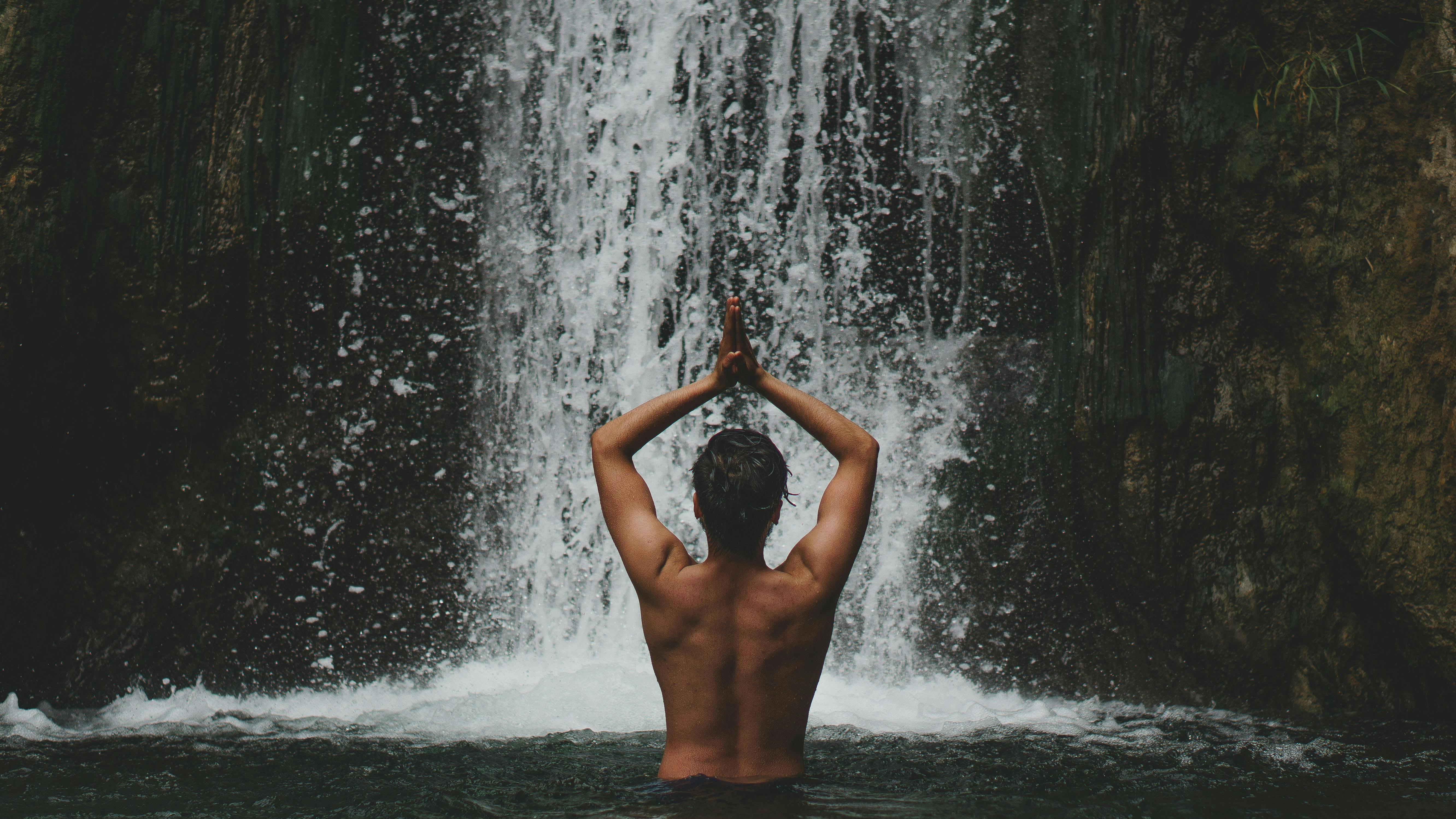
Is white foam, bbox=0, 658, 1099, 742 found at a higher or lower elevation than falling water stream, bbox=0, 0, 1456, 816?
lower

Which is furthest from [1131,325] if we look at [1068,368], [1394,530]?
[1394,530]

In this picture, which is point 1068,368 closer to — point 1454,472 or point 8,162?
point 1454,472

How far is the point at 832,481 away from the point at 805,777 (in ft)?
3.11

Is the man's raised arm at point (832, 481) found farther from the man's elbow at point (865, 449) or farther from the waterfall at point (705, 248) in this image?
the waterfall at point (705, 248)

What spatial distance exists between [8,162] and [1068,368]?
17.3ft

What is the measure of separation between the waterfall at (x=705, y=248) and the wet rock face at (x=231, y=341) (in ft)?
1.02

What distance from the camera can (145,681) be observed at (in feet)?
19.6

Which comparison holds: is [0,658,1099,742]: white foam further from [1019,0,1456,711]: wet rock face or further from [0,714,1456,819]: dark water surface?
[1019,0,1456,711]: wet rock face

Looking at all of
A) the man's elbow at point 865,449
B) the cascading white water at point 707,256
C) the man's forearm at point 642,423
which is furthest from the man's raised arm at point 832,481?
the cascading white water at point 707,256

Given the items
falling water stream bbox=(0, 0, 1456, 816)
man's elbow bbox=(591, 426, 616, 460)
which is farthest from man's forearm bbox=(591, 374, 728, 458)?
falling water stream bbox=(0, 0, 1456, 816)

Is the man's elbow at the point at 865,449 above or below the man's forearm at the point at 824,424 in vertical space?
below

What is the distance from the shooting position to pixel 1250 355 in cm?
578

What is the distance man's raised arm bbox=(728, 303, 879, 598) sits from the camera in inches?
115

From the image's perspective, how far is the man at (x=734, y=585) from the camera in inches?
114
